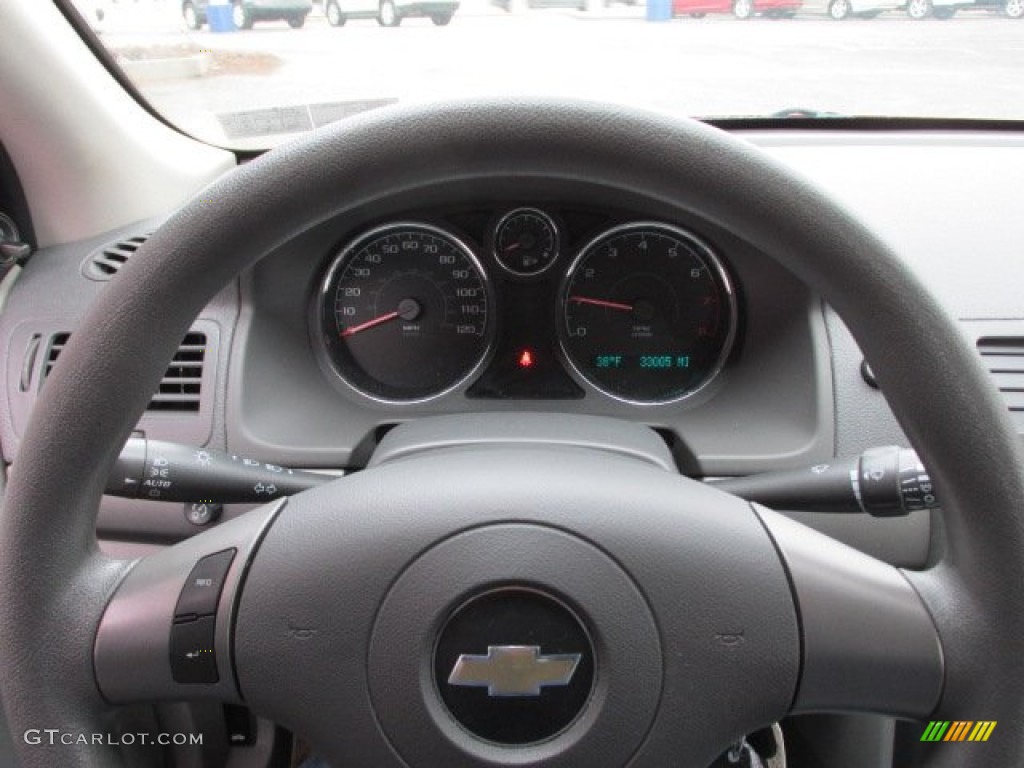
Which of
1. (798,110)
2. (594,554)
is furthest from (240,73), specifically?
(594,554)

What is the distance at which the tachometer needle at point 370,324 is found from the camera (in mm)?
2184

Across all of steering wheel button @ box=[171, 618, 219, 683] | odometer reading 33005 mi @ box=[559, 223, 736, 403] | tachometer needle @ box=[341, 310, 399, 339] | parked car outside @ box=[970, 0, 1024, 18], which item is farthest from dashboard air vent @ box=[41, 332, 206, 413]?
parked car outside @ box=[970, 0, 1024, 18]

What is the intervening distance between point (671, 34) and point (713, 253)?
695 mm

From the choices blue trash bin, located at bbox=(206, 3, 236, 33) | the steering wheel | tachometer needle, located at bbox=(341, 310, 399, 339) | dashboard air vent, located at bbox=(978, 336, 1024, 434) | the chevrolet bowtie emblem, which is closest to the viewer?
the steering wheel

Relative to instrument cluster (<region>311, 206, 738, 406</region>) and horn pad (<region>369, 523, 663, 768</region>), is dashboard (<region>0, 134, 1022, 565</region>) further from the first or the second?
horn pad (<region>369, 523, 663, 768</region>)

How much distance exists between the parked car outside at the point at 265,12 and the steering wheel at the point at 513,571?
160 cm

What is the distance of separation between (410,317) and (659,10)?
40.2 inches

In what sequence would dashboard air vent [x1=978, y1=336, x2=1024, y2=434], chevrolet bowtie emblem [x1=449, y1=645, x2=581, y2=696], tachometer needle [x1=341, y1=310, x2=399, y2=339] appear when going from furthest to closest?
1. tachometer needle [x1=341, y1=310, x2=399, y2=339]
2. dashboard air vent [x1=978, y1=336, x2=1024, y2=434]
3. chevrolet bowtie emblem [x1=449, y1=645, x2=581, y2=696]

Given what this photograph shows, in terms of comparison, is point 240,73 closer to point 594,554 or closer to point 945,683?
point 594,554

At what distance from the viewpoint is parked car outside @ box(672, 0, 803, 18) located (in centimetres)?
240

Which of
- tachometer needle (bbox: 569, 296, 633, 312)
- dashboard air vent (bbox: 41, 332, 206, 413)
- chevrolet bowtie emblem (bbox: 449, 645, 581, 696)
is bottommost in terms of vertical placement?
dashboard air vent (bbox: 41, 332, 206, 413)

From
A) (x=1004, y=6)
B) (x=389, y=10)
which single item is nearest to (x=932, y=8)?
(x=1004, y=6)

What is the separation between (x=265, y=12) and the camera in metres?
2.40

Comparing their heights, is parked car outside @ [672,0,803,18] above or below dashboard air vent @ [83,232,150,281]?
above
